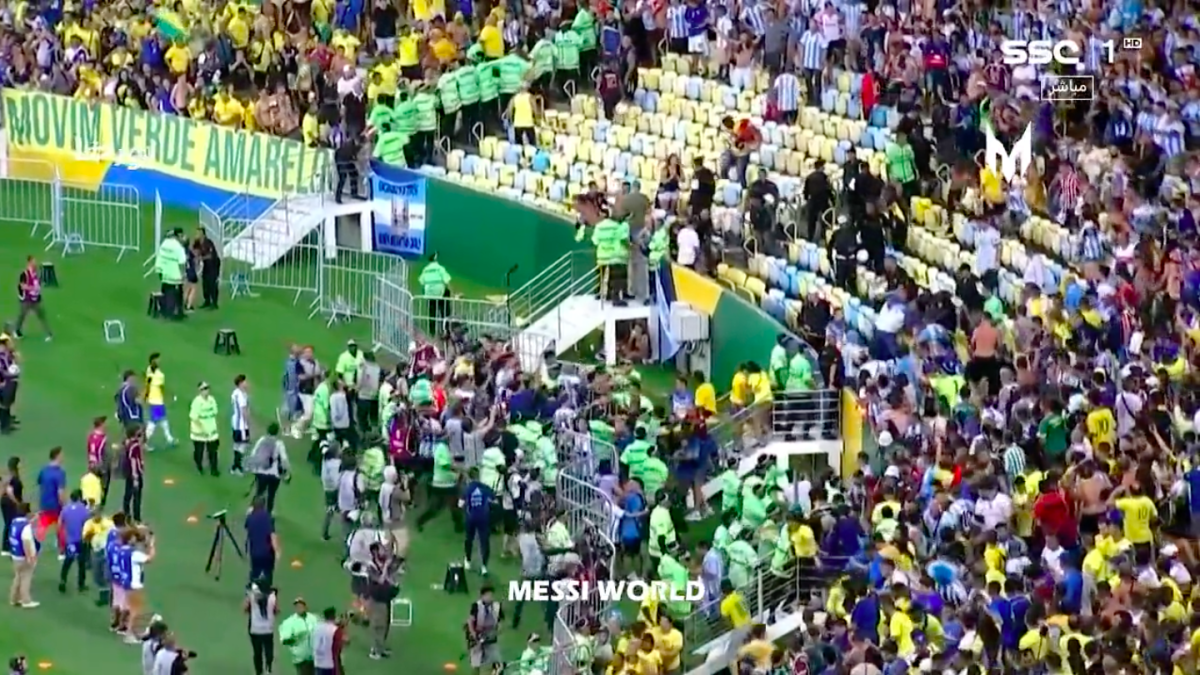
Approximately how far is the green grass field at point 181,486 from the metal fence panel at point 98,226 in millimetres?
279

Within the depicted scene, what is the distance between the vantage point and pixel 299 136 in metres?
50.7

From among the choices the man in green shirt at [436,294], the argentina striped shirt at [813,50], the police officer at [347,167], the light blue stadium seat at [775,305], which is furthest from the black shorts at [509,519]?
the police officer at [347,167]

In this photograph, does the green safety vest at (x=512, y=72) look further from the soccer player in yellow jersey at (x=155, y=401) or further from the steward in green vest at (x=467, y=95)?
the soccer player in yellow jersey at (x=155, y=401)

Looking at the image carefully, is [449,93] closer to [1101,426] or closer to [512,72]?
[512,72]

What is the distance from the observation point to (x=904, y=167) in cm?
4372

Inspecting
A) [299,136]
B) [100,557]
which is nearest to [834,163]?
[299,136]

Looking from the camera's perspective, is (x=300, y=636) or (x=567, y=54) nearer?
(x=300, y=636)

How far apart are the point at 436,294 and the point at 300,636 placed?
10.5 metres

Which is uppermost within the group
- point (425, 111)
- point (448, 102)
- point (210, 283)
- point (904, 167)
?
point (448, 102)

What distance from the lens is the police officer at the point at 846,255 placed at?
4244 centimetres

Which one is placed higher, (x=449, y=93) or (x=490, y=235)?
(x=449, y=93)

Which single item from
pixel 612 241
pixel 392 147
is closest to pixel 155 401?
pixel 612 241

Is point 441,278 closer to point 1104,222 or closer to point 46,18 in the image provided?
point 1104,222

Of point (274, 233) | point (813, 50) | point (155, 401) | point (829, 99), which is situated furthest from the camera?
point (274, 233)
